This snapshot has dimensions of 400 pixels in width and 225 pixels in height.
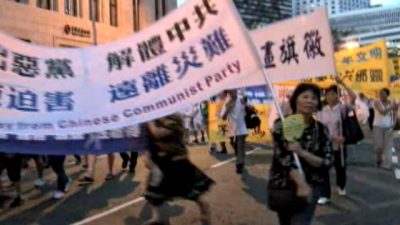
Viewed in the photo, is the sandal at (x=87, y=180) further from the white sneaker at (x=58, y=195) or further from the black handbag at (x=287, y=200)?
the black handbag at (x=287, y=200)

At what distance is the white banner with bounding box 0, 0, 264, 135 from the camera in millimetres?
5402

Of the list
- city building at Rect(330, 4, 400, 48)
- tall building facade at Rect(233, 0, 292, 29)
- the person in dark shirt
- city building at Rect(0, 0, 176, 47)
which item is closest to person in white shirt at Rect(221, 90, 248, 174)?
the person in dark shirt

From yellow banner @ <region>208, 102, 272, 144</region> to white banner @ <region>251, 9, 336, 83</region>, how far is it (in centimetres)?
935

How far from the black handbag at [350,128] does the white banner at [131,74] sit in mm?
6217

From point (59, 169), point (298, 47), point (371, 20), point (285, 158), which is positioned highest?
point (371, 20)

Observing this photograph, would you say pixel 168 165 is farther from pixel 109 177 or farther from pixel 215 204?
pixel 109 177

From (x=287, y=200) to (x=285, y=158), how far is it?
314mm

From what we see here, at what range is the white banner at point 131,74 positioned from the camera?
5402 millimetres

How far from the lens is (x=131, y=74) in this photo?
5.44 meters

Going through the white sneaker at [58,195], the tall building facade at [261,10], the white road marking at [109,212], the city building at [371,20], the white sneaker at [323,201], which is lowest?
the white sneaker at [323,201]

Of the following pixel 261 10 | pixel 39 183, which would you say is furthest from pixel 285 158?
pixel 261 10

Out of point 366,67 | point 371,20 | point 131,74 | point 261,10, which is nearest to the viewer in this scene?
point 131,74

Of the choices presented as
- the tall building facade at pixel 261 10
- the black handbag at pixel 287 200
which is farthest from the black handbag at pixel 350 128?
the tall building facade at pixel 261 10

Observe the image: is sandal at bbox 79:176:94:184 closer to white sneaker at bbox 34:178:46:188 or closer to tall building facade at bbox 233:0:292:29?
white sneaker at bbox 34:178:46:188
